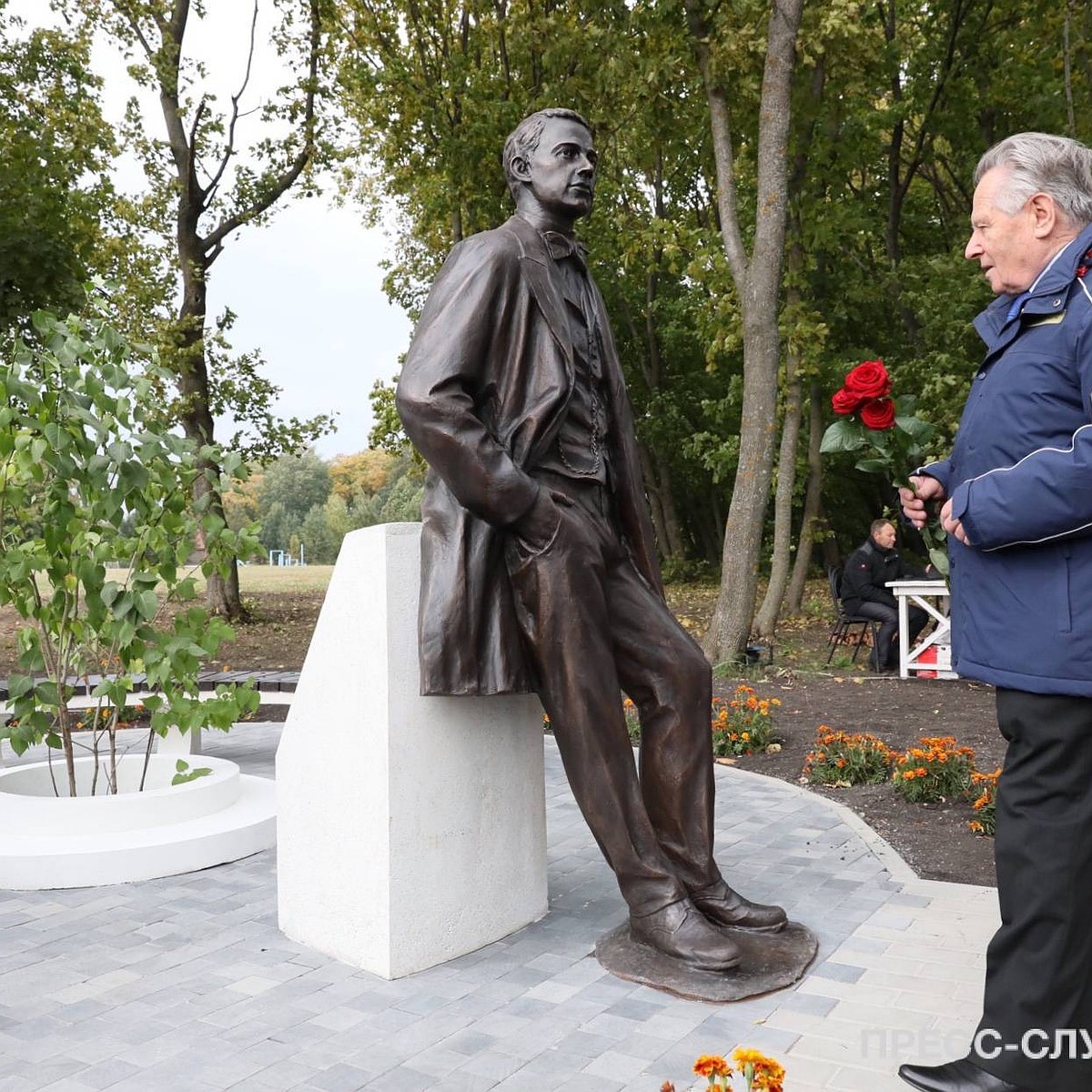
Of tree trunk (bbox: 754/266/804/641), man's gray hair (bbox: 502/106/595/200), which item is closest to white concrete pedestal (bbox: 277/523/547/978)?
man's gray hair (bbox: 502/106/595/200)

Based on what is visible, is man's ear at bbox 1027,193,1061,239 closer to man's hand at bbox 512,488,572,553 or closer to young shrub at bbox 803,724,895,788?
man's hand at bbox 512,488,572,553

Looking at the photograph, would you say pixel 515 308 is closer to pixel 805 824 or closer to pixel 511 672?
pixel 511 672

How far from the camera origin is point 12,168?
533 inches

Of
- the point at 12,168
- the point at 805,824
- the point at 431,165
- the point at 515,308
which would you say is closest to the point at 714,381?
the point at 431,165

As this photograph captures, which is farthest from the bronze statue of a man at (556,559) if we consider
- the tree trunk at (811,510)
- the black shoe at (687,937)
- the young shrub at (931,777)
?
the tree trunk at (811,510)

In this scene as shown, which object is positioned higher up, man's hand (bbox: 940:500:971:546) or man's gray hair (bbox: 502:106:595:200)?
man's gray hair (bbox: 502:106:595:200)

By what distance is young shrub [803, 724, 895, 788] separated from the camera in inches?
258

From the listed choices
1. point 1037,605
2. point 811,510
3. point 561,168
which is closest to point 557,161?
point 561,168

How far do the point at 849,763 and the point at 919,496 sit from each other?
393 centimetres

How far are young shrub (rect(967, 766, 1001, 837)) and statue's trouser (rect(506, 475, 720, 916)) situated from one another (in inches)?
82.8

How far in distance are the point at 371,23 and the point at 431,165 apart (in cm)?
221

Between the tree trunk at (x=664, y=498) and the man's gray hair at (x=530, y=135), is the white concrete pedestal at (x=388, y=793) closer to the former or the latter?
the man's gray hair at (x=530, y=135)

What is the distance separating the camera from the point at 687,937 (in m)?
3.51

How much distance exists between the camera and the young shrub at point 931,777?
6.04m
